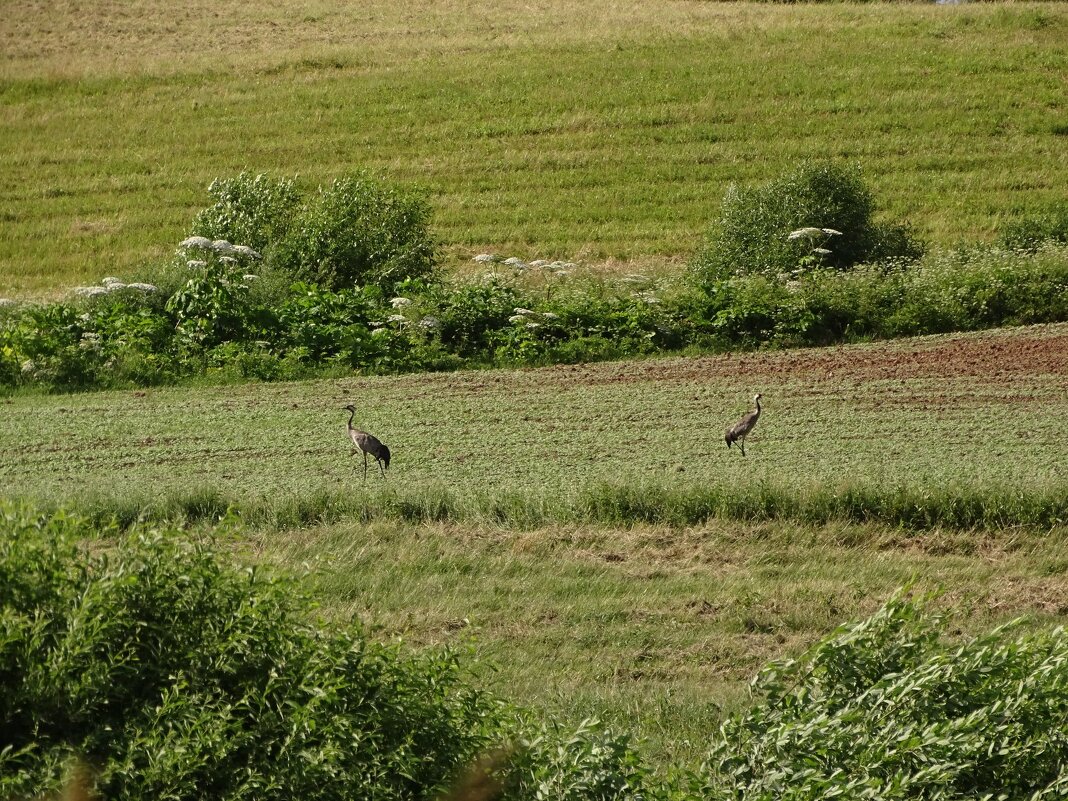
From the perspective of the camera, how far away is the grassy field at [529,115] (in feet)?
120

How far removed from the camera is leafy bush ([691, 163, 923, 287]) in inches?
1051

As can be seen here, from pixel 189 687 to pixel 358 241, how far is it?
21.6m

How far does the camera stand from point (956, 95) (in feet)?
145

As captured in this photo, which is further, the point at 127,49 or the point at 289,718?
the point at 127,49

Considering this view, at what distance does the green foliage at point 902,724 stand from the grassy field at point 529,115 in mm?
26697

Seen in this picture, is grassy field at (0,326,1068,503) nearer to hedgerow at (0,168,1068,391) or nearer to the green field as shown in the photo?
the green field

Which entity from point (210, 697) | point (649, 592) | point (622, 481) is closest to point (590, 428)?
point (622, 481)

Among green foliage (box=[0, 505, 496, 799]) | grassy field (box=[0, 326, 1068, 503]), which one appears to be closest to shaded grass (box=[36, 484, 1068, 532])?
grassy field (box=[0, 326, 1068, 503])

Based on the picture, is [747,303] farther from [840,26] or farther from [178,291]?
[840,26]

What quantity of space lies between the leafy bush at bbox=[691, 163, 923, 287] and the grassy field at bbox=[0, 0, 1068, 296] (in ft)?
13.7

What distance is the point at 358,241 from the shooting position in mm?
25891

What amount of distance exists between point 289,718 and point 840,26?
52.1 m

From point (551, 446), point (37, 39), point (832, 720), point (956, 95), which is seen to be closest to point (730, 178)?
point (956, 95)

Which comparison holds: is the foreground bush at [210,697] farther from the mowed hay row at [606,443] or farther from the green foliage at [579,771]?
the mowed hay row at [606,443]
